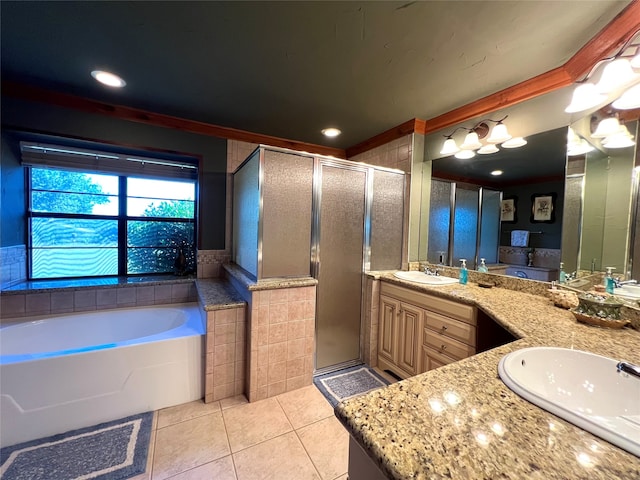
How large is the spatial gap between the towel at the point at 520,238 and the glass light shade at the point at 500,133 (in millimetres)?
733

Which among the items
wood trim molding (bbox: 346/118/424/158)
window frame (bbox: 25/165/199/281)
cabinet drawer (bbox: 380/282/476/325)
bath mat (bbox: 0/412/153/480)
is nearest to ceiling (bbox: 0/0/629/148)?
wood trim molding (bbox: 346/118/424/158)

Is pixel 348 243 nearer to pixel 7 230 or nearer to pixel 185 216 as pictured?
pixel 185 216

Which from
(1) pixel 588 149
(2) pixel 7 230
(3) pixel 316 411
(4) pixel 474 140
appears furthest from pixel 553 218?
(2) pixel 7 230

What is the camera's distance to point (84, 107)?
2158 mm

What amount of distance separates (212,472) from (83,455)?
2.45 feet

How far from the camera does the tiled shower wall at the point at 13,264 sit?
211cm

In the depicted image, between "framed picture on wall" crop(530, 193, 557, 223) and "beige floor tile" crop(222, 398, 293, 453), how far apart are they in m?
2.28

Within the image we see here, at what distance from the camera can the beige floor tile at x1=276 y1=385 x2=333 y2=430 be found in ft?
5.68

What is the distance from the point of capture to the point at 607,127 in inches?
56.2

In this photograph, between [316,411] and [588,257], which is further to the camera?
[316,411]

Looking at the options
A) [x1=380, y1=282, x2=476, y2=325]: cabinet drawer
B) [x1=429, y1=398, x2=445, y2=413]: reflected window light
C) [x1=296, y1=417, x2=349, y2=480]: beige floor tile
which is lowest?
[x1=296, y1=417, x2=349, y2=480]: beige floor tile

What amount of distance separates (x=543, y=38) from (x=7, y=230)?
4.11 meters

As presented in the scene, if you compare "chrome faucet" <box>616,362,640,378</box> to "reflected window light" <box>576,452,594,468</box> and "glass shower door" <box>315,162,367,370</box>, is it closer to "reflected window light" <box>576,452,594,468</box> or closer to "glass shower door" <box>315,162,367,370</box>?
"reflected window light" <box>576,452,594,468</box>

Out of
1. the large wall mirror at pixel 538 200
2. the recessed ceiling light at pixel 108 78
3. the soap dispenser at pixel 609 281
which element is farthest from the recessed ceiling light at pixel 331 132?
the soap dispenser at pixel 609 281
